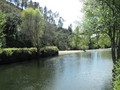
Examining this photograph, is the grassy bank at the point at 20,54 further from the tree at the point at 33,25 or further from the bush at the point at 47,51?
the tree at the point at 33,25

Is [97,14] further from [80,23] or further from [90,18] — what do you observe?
[80,23]

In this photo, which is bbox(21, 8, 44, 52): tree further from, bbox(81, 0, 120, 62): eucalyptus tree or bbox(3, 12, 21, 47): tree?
bbox(81, 0, 120, 62): eucalyptus tree

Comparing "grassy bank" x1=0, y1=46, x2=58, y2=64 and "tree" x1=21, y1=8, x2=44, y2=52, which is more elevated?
"tree" x1=21, y1=8, x2=44, y2=52

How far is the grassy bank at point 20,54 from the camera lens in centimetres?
4844

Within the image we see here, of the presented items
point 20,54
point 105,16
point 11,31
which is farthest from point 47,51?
point 105,16

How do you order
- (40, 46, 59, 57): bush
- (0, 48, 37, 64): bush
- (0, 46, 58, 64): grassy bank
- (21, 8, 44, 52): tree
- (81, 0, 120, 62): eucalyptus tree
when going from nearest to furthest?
1. (81, 0, 120, 62): eucalyptus tree
2. (0, 48, 37, 64): bush
3. (0, 46, 58, 64): grassy bank
4. (21, 8, 44, 52): tree
5. (40, 46, 59, 57): bush

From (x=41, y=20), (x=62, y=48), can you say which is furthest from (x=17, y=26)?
(x=62, y=48)

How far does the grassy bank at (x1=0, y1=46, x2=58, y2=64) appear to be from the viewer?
48438mm

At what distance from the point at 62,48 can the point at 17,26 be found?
42788mm

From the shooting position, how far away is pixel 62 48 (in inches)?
4692

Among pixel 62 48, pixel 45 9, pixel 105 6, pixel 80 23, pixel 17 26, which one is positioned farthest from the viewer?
pixel 45 9

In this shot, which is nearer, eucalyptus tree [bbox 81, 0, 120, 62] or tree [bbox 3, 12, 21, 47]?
eucalyptus tree [bbox 81, 0, 120, 62]

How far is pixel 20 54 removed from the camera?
187 feet

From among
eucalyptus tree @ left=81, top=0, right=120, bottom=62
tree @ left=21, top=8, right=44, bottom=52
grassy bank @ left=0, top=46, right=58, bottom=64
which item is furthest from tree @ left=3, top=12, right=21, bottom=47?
eucalyptus tree @ left=81, top=0, right=120, bottom=62
